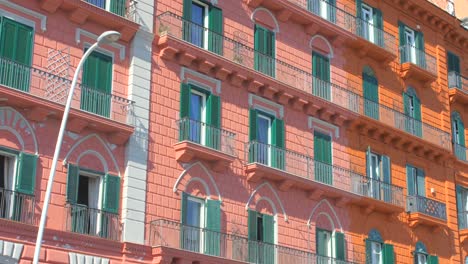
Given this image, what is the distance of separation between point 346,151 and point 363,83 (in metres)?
4.18

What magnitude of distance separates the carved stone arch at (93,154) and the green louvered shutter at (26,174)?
1372 mm

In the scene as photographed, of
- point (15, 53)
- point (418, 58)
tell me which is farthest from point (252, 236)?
point (418, 58)

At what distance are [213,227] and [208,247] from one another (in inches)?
37.0

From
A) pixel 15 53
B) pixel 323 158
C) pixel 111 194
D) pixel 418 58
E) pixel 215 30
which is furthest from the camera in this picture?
pixel 418 58

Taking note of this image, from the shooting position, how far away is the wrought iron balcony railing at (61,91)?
80.3ft

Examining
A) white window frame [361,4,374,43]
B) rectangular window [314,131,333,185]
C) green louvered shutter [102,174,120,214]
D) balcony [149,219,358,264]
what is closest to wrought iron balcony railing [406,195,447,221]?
rectangular window [314,131,333,185]

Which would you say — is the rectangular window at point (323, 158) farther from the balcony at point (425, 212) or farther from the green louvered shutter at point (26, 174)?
the green louvered shutter at point (26, 174)

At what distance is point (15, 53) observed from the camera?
25.0 m

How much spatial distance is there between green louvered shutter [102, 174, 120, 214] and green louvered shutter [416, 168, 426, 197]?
732 inches

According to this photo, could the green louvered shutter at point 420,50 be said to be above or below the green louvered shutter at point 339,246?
above

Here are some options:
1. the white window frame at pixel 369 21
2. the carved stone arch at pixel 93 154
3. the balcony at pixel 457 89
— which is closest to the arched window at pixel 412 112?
the balcony at pixel 457 89

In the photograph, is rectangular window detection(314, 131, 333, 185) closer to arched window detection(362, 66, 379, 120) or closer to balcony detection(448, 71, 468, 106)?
arched window detection(362, 66, 379, 120)

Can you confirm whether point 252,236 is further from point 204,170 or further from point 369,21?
point 369,21

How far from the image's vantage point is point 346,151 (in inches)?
1427
